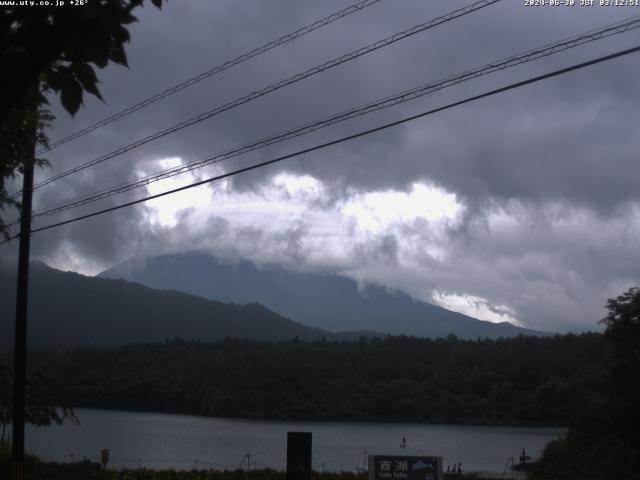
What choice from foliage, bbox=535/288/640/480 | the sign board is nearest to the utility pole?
the sign board

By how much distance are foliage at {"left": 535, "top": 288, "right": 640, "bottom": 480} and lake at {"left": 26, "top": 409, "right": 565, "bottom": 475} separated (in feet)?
65.1

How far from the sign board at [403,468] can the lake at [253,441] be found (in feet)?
Result: 100

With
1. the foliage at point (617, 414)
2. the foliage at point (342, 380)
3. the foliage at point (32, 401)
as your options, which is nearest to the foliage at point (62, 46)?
the foliage at point (32, 401)

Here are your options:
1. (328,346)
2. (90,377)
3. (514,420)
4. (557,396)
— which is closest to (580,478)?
(557,396)

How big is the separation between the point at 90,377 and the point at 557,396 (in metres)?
50.8

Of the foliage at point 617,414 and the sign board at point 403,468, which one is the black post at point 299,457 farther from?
the foliage at point 617,414

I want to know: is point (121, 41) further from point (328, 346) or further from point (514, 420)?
point (328, 346)

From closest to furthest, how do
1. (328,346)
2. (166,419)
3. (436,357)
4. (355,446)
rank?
(355,446) < (166,419) < (436,357) < (328,346)

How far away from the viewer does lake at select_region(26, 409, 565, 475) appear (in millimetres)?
52375

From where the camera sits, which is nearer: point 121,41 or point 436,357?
point 121,41

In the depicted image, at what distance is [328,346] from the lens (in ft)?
409

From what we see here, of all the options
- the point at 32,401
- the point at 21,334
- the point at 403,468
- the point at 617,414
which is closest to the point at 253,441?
the point at 32,401

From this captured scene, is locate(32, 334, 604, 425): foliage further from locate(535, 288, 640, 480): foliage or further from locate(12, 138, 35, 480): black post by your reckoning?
locate(12, 138, 35, 480): black post

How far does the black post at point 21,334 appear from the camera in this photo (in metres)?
18.4
